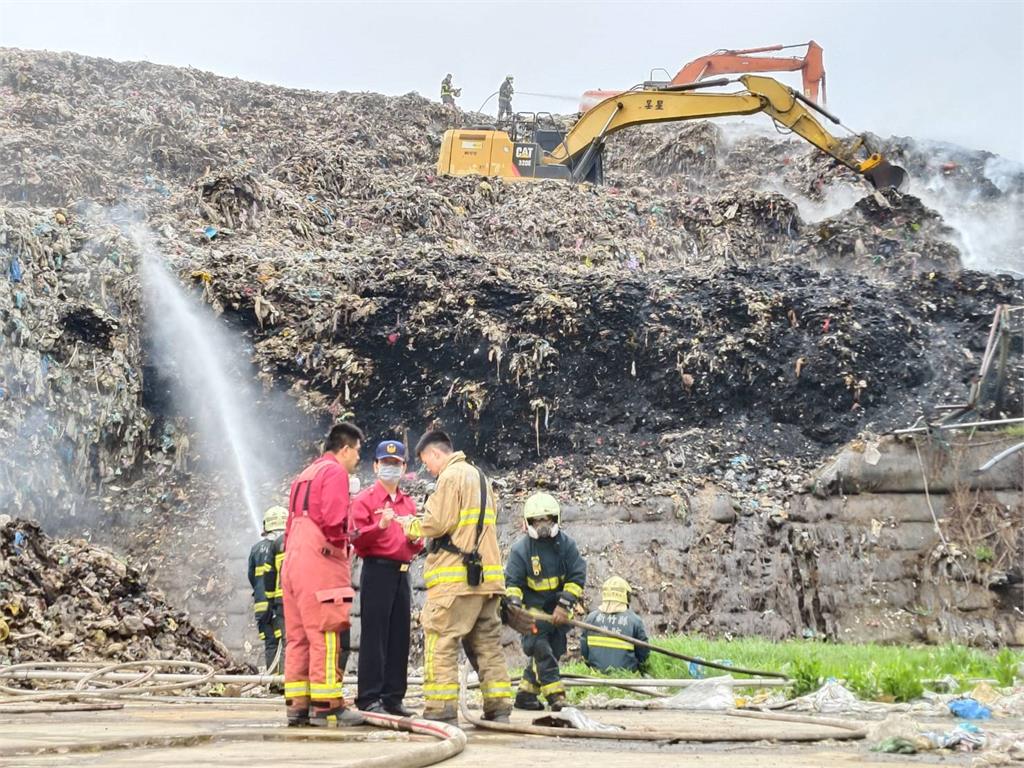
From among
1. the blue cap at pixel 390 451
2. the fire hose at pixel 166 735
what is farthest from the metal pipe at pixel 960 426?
the fire hose at pixel 166 735

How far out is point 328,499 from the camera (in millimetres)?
6305

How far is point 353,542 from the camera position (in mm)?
6734

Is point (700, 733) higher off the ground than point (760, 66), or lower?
lower

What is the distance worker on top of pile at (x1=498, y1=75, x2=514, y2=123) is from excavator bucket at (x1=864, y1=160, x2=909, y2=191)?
40.5 feet

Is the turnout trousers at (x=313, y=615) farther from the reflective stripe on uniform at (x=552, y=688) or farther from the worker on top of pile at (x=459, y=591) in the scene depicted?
the reflective stripe on uniform at (x=552, y=688)

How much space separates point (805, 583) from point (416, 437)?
5.43 meters

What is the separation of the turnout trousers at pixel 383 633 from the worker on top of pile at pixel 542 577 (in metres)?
0.97

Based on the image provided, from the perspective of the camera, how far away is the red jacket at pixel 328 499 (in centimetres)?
631

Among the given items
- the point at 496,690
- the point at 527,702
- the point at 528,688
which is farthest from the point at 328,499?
the point at 527,702

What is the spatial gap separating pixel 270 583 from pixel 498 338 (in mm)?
7060

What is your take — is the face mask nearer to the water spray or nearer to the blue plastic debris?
the blue plastic debris

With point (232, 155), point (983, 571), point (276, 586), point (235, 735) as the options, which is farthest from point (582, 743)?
point (232, 155)

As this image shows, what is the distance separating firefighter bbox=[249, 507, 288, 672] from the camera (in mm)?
9328

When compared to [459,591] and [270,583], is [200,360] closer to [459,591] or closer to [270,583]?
[270,583]
